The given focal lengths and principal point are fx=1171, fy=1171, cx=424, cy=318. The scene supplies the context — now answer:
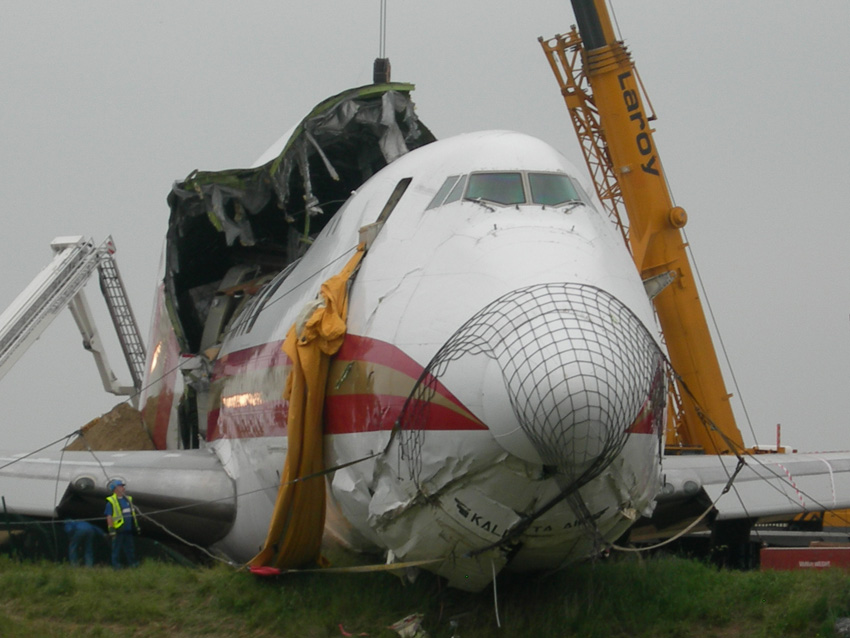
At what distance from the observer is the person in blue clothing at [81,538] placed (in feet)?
41.8

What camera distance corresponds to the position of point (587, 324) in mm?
7480

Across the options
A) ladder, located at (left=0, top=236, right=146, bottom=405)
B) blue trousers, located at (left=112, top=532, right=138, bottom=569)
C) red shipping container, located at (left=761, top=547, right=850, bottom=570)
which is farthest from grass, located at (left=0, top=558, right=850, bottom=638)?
ladder, located at (left=0, top=236, right=146, bottom=405)

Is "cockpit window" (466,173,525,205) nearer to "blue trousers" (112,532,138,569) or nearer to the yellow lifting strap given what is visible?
the yellow lifting strap

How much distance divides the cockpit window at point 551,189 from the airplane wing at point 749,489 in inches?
137

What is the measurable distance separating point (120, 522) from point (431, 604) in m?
4.56

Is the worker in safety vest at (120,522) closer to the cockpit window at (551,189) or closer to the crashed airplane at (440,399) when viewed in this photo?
the crashed airplane at (440,399)

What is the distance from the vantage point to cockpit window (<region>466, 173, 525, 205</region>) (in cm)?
967

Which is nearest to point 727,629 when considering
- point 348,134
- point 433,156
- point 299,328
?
point 299,328

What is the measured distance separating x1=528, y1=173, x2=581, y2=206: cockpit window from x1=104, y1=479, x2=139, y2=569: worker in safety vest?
571 cm

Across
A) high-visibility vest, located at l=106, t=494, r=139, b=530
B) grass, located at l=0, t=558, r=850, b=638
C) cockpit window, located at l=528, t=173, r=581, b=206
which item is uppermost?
cockpit window, located at l=528, t=173, r=581, b=206

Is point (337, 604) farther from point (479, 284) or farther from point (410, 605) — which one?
point (479, 284)

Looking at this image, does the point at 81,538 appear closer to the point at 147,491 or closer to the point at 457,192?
the point at 147,491

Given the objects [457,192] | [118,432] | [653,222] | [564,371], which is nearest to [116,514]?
[457,192]

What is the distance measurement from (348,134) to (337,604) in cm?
842
